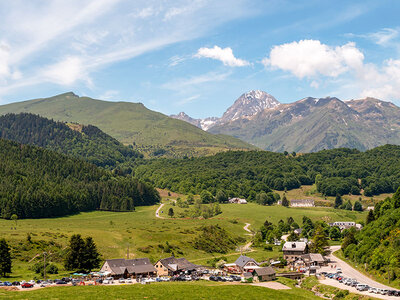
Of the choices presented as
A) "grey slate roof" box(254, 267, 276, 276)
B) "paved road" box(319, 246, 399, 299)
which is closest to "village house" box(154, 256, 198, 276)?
"grey slate roof" box(254, 267, 276, 276)

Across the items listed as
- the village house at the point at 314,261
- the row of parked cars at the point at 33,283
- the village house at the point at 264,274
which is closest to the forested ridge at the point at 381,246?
the village house at the point at 314,261

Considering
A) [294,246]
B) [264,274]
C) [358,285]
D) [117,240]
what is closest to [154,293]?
[264,274]

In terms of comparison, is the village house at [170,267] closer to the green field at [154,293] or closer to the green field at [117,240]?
the green field at [117,240]

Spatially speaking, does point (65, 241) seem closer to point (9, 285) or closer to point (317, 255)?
point (9, 285)

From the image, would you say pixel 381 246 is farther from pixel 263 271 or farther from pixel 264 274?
pixel 264 274

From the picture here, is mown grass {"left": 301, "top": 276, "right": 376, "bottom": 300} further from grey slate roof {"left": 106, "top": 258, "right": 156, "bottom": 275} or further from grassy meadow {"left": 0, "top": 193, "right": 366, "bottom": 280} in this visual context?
grey slate roof {"left": 106, "top": 258, "right": 156, "bottom": 275}

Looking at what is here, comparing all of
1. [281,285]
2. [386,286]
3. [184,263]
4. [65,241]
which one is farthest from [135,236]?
[386,286]
